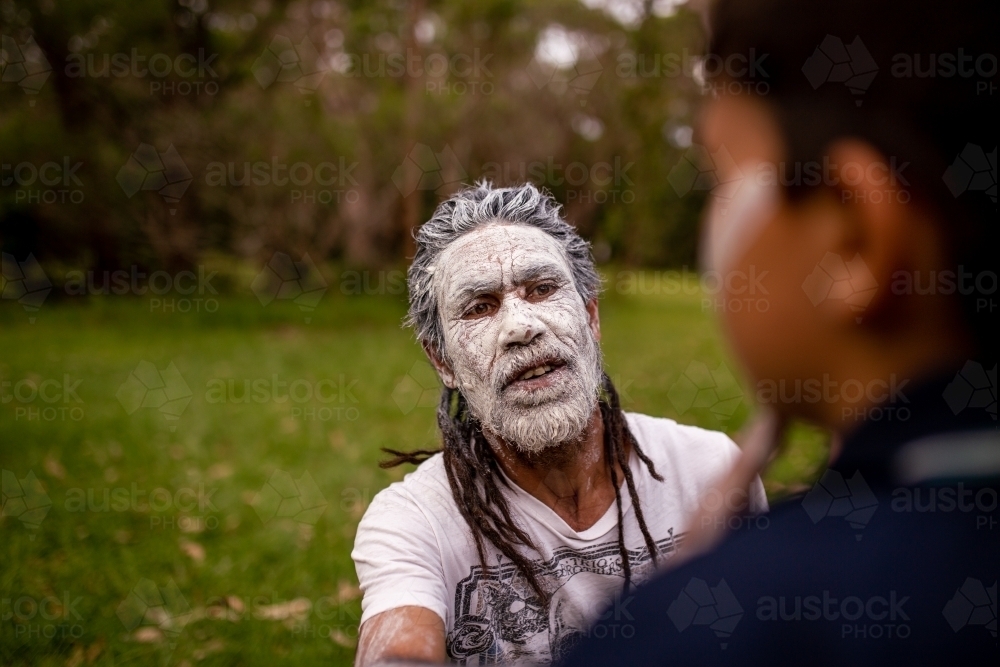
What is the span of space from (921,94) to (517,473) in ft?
5.25

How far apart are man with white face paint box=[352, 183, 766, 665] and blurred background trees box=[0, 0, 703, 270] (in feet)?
37.4

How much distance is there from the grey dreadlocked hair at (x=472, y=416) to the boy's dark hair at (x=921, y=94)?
4.78ft

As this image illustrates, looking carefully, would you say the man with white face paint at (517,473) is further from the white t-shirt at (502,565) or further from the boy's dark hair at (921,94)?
the boy's dark hair at (921,94)

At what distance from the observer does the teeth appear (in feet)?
6.94

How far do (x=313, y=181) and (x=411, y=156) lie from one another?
1925 millimetres

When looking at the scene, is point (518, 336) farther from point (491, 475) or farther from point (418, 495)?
point (418, 495)

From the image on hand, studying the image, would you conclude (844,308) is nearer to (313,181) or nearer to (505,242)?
(505,242)

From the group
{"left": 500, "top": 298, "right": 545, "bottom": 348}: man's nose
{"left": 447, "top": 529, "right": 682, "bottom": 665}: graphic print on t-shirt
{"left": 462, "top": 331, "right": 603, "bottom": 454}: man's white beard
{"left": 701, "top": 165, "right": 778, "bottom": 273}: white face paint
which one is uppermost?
{"left": 701, "top": 165, "right": 778, "bottom": 273}: white face paint

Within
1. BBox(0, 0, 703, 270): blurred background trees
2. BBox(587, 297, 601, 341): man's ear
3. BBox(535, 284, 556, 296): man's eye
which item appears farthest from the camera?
BBox(0, 0, 703, 270): blurred background trees

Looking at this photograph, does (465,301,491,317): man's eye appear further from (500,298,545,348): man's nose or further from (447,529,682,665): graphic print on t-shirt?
(447,529,682,665): graphic print on t-shirt

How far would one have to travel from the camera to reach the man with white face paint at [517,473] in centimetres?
209

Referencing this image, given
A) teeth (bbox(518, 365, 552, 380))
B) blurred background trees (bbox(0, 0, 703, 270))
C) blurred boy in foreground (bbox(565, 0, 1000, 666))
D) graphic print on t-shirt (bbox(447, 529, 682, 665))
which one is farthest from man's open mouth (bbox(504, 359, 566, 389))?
blurred background trees (bbox(0, 0, 703, 270))

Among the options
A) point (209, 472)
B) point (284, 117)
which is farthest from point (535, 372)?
point (284, 117)

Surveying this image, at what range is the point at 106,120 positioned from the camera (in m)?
14.0
